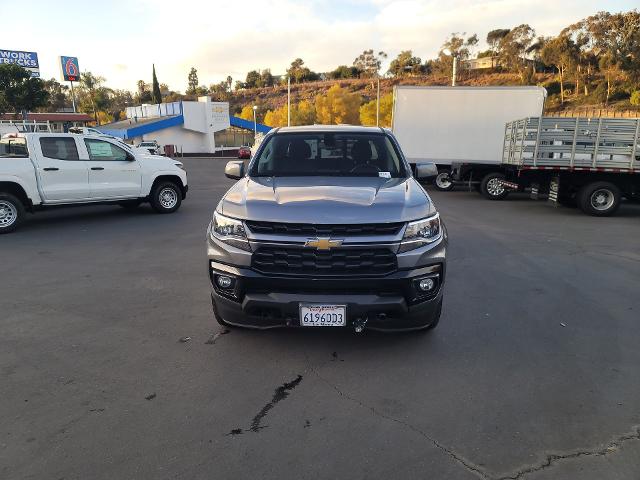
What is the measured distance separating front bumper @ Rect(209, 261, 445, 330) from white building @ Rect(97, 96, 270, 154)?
49488mm

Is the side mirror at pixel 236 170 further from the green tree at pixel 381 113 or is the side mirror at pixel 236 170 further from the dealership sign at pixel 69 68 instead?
the dealership sign at pixel 69 68

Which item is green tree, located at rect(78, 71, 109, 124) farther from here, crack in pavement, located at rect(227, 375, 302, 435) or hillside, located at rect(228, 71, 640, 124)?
crack in pavement, located at rect(227, 375, 302, 435)

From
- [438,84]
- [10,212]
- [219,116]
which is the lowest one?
[10,212]

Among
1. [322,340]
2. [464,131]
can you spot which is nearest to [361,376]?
[322,340]

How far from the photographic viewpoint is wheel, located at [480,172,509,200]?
13.8 metres

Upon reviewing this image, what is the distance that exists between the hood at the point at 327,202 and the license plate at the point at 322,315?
640 mm

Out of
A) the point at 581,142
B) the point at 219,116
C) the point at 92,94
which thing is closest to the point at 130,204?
the point at 581,142

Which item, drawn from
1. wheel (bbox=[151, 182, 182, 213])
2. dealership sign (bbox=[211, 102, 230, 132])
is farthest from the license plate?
dealership sign (bbox=[211, 102, 230, 132])

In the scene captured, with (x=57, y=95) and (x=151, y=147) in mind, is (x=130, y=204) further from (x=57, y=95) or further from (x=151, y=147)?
(x=57, y=95)

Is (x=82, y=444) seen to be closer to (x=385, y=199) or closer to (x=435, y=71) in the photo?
(x=385, y=199)

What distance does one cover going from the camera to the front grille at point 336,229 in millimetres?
3371

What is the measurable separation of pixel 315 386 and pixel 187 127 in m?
52.9

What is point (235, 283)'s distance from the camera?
3.49 meters

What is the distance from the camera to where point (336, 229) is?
133 inches
